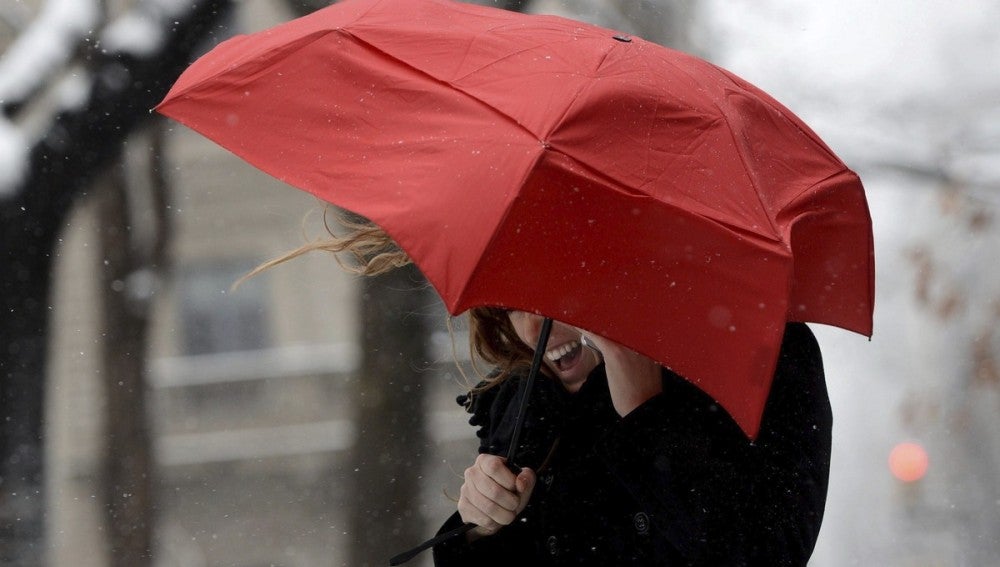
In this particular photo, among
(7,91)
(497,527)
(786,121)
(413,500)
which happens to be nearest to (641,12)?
(413,500)

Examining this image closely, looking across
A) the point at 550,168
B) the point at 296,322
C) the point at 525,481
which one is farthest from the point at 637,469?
the point at 296,322

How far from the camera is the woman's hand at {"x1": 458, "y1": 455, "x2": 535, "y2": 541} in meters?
1.91

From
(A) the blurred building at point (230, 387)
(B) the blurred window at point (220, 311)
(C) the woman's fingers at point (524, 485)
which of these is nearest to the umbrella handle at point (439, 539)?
(C) the woman's fingers at point (524, 485)

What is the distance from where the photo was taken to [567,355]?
216 cm

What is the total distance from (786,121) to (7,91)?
12.1ft

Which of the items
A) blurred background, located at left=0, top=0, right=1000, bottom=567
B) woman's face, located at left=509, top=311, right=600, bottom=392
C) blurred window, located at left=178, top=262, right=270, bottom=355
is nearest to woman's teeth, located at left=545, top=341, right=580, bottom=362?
woman's face, located at left=509, top=311, right=600, bottom=392

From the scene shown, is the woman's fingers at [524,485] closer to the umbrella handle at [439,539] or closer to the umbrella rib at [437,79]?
the umbrella handle at [439,539]

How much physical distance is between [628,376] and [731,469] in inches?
8.9

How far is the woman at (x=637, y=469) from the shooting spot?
1.79 metres

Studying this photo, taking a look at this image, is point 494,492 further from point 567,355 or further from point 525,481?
point 567,355

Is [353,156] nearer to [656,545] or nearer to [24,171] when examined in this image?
[656,545]

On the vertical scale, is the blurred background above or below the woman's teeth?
below

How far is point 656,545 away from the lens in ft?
6.16

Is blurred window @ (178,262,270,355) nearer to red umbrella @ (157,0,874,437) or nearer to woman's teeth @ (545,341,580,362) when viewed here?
woman's teeth @ (545,341,580,362)
